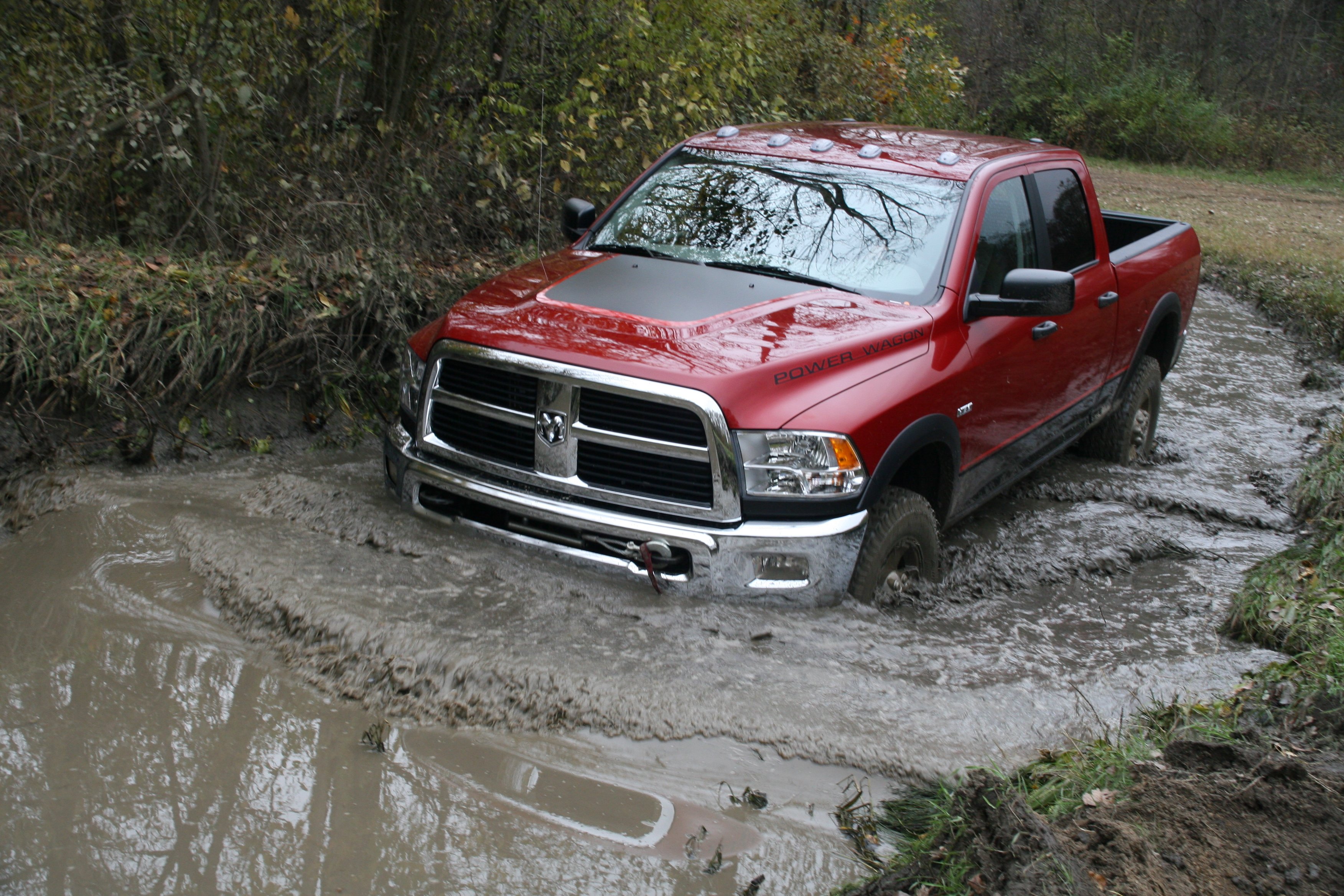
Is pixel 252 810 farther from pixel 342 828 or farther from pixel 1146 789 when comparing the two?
pixel 1146 789

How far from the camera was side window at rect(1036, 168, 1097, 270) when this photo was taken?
18.4 ft

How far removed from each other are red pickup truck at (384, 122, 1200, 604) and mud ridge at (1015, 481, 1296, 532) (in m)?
0.59

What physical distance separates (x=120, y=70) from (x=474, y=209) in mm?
2351

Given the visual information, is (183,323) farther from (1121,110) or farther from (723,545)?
→ (1121,110)

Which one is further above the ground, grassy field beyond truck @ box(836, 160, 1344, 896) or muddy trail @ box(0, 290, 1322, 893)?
grassy field beyond truck @ box(836, 160, 1344, 896)

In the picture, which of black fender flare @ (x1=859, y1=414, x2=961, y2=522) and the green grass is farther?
the green grass

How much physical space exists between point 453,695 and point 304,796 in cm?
56

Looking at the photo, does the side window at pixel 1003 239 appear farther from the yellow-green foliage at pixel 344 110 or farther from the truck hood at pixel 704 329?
the yellow-green foliage at pixel 344 110

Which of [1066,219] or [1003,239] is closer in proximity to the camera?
[1003,239]

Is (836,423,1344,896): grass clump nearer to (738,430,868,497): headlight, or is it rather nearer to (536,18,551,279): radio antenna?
(738,430,868,497): headlight

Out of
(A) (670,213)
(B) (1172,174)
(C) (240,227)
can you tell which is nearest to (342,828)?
(A) (670,213)

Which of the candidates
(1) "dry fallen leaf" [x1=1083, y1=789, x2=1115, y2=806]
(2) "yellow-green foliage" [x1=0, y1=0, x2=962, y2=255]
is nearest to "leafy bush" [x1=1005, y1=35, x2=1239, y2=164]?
(2) "yellow-green foliage" [x1=0, y1=0, x2=962, y2=255]

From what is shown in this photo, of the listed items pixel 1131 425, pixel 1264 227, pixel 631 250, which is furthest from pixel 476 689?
pixel 1264 227

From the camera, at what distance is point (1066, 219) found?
5797 mm
